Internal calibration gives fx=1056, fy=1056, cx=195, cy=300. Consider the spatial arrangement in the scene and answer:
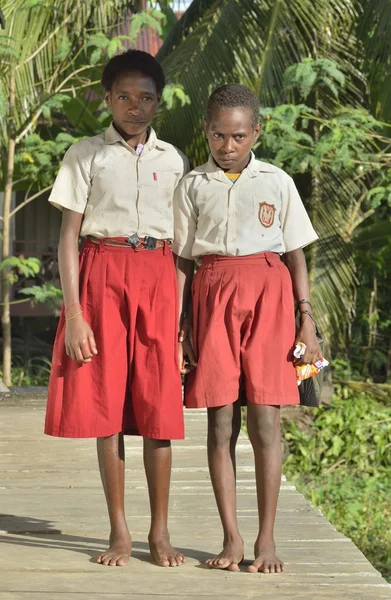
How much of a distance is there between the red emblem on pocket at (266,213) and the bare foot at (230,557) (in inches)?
39.9

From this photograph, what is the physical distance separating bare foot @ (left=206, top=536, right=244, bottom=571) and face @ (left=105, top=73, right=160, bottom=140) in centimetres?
135

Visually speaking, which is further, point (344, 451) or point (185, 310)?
point (344, 451)

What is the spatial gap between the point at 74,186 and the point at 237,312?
66cm

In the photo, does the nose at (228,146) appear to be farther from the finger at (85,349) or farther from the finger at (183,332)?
the finger at (85,349)

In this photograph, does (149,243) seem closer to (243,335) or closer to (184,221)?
(184,221)

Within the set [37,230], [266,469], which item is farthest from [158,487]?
[37,230]

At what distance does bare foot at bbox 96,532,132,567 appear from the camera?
11.1ft

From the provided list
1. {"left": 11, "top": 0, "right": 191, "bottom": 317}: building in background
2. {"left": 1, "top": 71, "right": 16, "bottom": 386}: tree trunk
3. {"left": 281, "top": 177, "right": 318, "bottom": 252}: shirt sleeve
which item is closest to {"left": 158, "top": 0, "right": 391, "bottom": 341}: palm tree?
{"left": 1, "top": 71, "right": 16, "bottom": 386}: tree trunk

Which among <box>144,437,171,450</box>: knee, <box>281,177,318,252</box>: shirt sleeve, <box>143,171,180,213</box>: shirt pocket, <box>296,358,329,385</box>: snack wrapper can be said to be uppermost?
<box>143,171,180,213</box>: shirt pocket

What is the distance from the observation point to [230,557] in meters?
3.33

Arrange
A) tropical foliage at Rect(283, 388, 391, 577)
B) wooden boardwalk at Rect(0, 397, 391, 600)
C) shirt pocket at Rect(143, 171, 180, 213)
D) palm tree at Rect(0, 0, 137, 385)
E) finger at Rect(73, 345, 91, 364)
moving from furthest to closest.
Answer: tropical foliage at Rect(283, 388, 391, 577) < palm tree at Rect(0, 0, 137, 385) < shirt pocket at Rect(143, 171, 180, 213) < finger at Rect(73, 345, 91, 364) < wooden boardwalk at Rect(0, 397, 391, 600)

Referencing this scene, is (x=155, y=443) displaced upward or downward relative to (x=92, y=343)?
downward

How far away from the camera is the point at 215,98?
3.39 m

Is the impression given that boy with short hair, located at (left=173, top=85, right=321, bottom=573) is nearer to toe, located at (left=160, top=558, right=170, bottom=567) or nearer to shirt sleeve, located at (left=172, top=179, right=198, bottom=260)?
shirt sleeve, located at (left=172, top=179, right=198, bottom=260)
